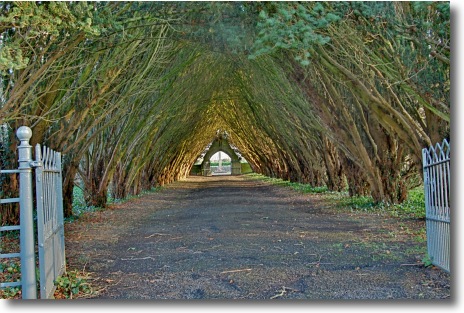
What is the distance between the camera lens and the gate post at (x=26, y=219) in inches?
189

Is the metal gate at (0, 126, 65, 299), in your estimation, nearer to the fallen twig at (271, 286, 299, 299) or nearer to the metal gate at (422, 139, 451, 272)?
the fallen twig at (271, 286, 299, 299)

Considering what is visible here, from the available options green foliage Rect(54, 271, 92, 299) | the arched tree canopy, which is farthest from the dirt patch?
the arched tree canopy

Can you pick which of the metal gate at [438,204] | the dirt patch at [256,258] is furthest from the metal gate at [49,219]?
the metal gate at [438,204]

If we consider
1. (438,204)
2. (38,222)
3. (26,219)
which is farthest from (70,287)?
(438,204)

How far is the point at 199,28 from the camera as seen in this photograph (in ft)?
33.5

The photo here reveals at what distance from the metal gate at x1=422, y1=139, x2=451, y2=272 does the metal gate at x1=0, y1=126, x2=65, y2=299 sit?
12.1 feet

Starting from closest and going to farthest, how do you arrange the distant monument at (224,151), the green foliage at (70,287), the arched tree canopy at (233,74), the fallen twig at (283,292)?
the fallen twig at (283,292) → the green foliage at (70,287) → the arched tree canopy at (233,74) → the distant monument at (224,151)

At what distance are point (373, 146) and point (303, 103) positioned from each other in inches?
124

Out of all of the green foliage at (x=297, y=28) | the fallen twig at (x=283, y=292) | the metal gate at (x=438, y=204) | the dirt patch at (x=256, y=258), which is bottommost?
the fallen twig at (x=283, y=292)

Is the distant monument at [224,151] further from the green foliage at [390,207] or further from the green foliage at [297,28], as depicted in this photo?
the green foliage at [297,28]

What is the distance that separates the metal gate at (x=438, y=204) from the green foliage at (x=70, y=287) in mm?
3492

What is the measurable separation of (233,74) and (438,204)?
1702cm

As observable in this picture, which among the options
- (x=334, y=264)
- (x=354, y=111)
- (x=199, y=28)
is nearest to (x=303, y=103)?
(x=354, y=111)

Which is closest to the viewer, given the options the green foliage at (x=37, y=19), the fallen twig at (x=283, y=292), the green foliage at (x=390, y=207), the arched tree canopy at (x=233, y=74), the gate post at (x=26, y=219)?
the gate post at (x=26, y=219)
